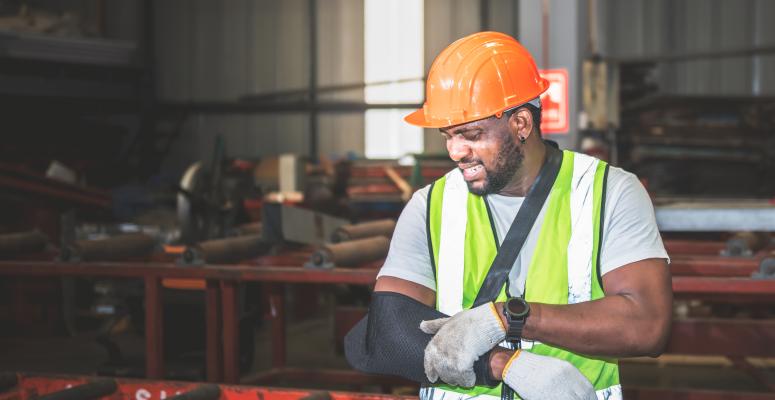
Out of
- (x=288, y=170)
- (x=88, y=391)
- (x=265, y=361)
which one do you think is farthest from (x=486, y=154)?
(x=288, y=170)

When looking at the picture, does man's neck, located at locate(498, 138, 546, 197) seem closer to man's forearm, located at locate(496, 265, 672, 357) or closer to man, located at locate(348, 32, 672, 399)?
man, located at locate(348, 32, 672, 399)

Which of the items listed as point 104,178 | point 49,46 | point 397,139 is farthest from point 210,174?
point 397,139

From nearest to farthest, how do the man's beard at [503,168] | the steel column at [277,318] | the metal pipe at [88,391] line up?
the man's beard at [503,168], the metal pipe at [88,391], the steel column at [277,318]

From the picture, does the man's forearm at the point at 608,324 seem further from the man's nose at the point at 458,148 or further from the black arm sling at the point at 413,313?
the man's nose at the point at 458,148

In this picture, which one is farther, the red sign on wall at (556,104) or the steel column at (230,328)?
the red sign on wall at (556,104)

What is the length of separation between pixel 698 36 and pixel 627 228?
545 inches

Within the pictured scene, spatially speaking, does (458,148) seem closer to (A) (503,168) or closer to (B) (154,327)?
(A) (503,168)

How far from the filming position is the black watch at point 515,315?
6.33ft

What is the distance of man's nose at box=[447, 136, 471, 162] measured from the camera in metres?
2.21

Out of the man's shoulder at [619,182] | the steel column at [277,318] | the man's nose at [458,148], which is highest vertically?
the man's nose at [458,148]

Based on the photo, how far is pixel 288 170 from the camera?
26.3 feet

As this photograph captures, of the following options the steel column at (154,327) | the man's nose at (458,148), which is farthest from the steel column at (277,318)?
the man's nose at (458,148)

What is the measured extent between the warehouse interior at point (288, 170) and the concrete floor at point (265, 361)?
3 centimetres

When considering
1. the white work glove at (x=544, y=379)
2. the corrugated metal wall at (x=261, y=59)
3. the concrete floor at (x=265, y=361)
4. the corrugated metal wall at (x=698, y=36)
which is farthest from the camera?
the corrugated metal wall at (x=261, y=59)
